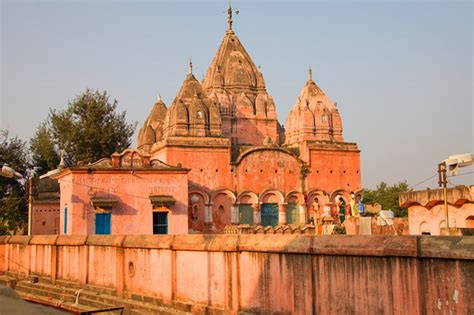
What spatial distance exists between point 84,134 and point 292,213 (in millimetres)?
14714

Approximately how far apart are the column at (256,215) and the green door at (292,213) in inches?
59.5

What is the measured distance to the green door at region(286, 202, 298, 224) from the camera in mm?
28891

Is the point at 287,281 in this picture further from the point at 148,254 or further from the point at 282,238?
the point at 148,254

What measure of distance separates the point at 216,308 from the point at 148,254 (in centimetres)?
233

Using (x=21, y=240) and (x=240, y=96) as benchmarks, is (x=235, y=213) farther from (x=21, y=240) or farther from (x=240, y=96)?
(x=21, y=240)

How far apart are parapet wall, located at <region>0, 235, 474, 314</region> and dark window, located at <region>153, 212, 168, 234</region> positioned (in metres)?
11.8

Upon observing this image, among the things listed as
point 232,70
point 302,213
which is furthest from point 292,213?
point 232,70

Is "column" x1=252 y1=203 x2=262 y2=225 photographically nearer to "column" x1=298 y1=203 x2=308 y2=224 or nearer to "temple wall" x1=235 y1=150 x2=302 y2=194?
"temple wall" x1=235 y1=150 x2=302 y2=194

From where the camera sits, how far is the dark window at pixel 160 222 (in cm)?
2444

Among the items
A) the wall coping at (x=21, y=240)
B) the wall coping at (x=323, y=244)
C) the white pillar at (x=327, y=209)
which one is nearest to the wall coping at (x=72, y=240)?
the wall coping at (x=323, y=244)

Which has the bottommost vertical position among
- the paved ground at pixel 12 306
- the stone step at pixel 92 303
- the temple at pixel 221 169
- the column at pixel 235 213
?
the stone step at pixel 92 303

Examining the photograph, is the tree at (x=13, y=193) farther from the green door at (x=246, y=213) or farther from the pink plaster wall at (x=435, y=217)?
the pink plaster wall at (x=435, y=217)

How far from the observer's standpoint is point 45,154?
37.3 m

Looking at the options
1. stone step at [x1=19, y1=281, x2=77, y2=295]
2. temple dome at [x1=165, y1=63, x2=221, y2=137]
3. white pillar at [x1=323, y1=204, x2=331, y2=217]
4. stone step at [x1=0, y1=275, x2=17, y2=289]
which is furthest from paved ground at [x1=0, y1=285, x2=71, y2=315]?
white pillar at [x1=323, y1=204, x2=331, y2=217]
